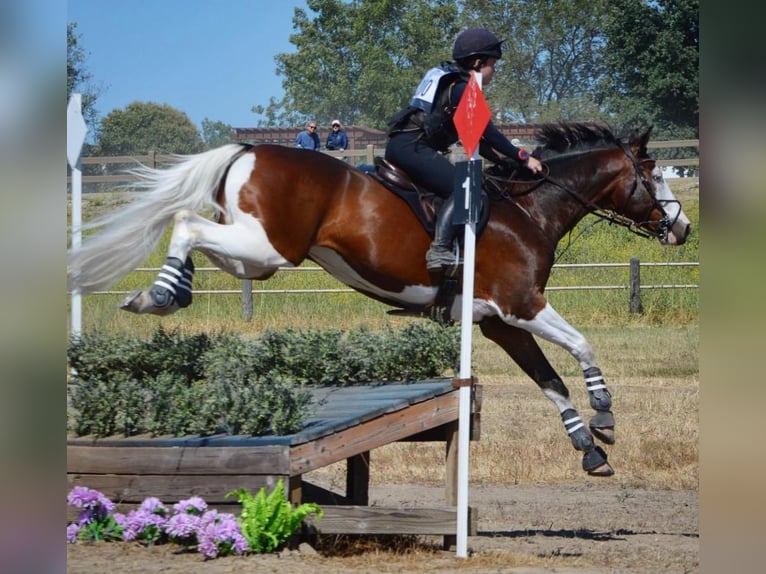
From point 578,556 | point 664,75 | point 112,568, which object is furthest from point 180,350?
point 664,75

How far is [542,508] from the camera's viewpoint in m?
7.06

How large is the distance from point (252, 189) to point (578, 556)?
277cm

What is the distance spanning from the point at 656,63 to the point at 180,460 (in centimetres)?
2114

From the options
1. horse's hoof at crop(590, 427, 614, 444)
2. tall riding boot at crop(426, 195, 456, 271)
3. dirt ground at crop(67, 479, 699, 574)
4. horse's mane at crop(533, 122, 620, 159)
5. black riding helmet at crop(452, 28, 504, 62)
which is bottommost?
dirt ground at crop(67, 479, 699, 574)

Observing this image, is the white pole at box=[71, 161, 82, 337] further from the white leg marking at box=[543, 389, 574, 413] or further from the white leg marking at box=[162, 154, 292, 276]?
the white leg marking at box=[543, 389, 574, 413]

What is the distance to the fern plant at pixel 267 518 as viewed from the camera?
4.81 m

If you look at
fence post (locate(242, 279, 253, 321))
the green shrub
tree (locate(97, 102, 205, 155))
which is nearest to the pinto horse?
the green shrub

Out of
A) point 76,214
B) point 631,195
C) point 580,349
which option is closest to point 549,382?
point 580,349

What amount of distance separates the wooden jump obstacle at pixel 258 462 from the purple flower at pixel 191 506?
98mm

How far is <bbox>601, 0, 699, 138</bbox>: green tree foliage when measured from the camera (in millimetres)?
23281

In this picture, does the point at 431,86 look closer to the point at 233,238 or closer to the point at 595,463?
the point at 233,238

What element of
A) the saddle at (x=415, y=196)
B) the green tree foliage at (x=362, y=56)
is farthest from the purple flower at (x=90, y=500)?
the green tree foliage at (x=362, y=56)

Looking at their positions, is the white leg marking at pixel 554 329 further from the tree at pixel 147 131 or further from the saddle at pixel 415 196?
the tree at pixel 147 131

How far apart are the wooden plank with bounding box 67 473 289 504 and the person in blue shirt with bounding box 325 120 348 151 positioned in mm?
10667
